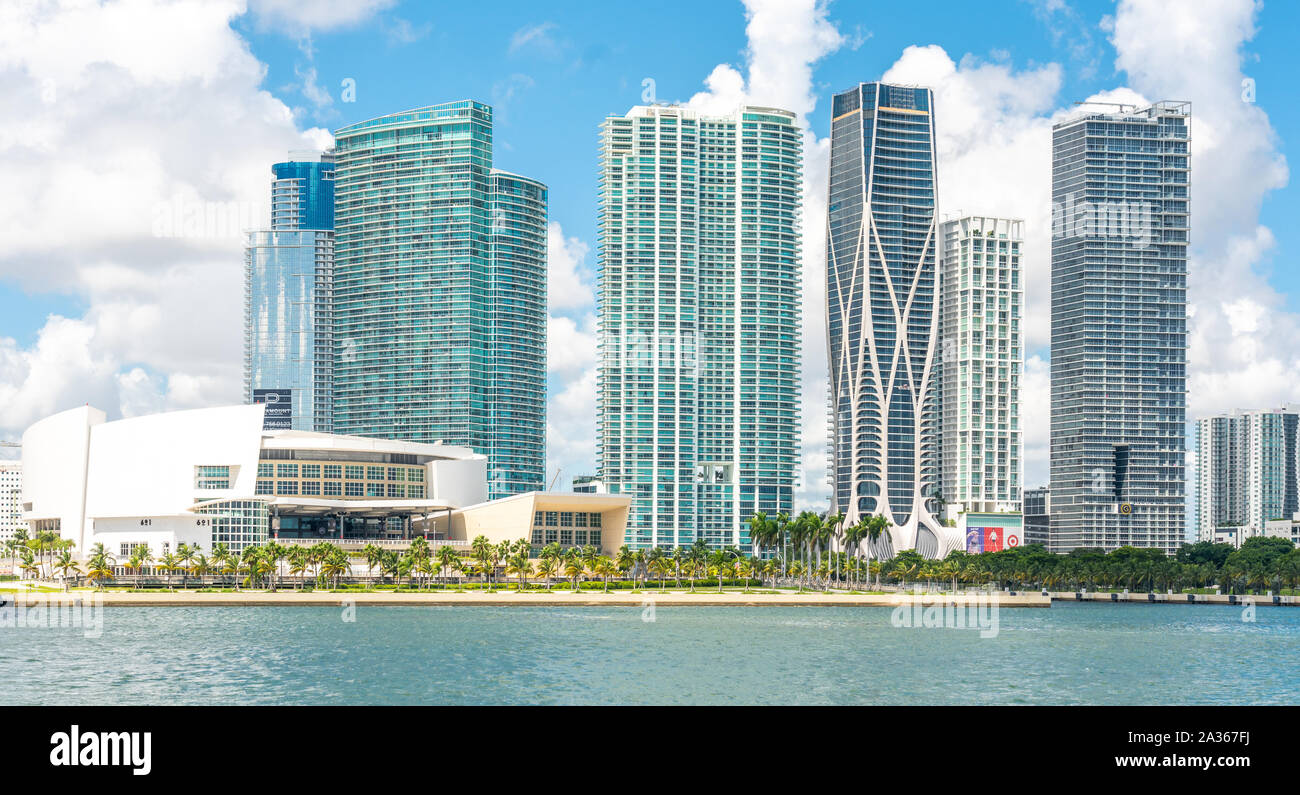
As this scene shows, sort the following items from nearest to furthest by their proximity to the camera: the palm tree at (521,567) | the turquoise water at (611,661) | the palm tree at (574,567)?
the turquoise water at (611,661) < the palm tree at (574,567) < the palm tree at (521,567)

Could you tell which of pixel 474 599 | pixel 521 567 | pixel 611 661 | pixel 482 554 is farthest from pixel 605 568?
pixel 611 661

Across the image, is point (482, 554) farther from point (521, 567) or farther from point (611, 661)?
point (611, 661)

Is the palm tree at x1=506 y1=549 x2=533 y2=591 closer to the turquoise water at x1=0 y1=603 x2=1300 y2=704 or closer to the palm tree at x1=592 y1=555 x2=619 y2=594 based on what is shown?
the palm tree at x1=592 y1=555 x2=619 y2=594

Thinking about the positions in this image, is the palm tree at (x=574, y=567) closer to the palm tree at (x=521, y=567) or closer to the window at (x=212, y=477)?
the palm tree at (x=521, y=567)

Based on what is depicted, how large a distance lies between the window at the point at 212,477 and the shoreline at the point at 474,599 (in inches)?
1572

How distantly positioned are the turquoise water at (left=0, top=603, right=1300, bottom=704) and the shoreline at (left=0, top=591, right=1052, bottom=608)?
6878 mm

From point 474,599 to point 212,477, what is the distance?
58.6 metres

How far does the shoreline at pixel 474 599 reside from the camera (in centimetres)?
14925

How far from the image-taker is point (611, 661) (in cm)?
8962

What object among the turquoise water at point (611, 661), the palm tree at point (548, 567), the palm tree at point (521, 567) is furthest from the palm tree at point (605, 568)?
the turquoise water at point (611, 661)
